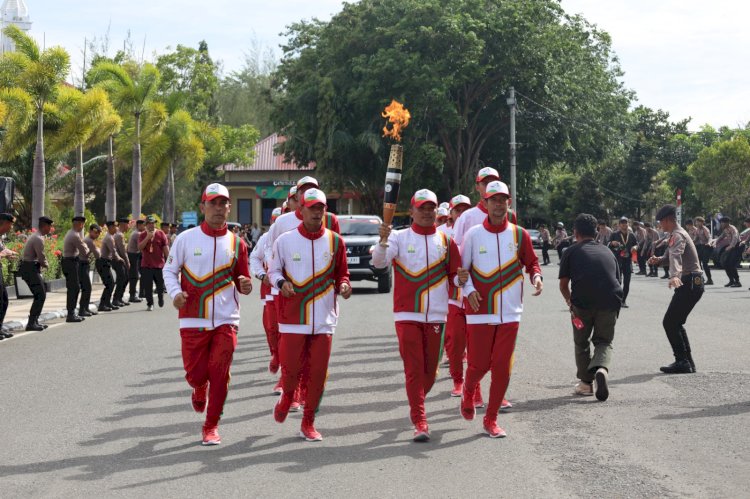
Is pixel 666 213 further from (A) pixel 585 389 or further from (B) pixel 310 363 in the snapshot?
(B) pixel 310 363

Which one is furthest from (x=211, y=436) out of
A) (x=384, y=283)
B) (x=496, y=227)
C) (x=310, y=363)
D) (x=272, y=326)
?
(x=384, y=283)

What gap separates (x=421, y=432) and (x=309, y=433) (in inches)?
32.2

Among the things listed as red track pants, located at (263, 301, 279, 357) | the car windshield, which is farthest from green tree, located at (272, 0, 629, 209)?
red track pants, located at (263, 301, 279, 357)

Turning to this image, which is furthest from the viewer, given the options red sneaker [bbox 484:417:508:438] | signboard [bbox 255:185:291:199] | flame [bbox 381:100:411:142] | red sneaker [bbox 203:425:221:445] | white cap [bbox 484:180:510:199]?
signboard [bbox 255:185:291:199]

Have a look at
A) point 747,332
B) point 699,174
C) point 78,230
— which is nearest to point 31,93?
point 78,230

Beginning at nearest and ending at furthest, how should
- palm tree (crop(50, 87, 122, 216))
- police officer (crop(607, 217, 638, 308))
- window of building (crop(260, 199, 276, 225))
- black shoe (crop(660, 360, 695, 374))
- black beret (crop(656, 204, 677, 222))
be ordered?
black shoe (crop(660, 360, 695, 374)), black beret (crop(656, 204, 677, 222)), police officer (crop(607, 217, 638, 308)), palm tree (crop(50, 87, 122, 216)), window of building (crop(260, 199, 276, 225))

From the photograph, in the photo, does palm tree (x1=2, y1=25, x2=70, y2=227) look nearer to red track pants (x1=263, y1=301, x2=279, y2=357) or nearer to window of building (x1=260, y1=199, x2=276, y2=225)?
red track pants (x1=263, y1=301, x2=279, y2=357)

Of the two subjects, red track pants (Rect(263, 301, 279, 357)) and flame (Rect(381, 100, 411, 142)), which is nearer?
flame (Rect(381, 100, 411, 142))

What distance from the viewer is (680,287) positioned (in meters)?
11.0

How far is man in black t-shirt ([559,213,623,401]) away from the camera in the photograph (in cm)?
927

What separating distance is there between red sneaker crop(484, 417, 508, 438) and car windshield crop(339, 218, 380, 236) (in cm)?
1813

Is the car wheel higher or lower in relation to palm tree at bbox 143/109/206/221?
lower

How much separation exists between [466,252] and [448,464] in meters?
1.86

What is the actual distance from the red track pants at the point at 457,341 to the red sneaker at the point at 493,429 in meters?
1.81
